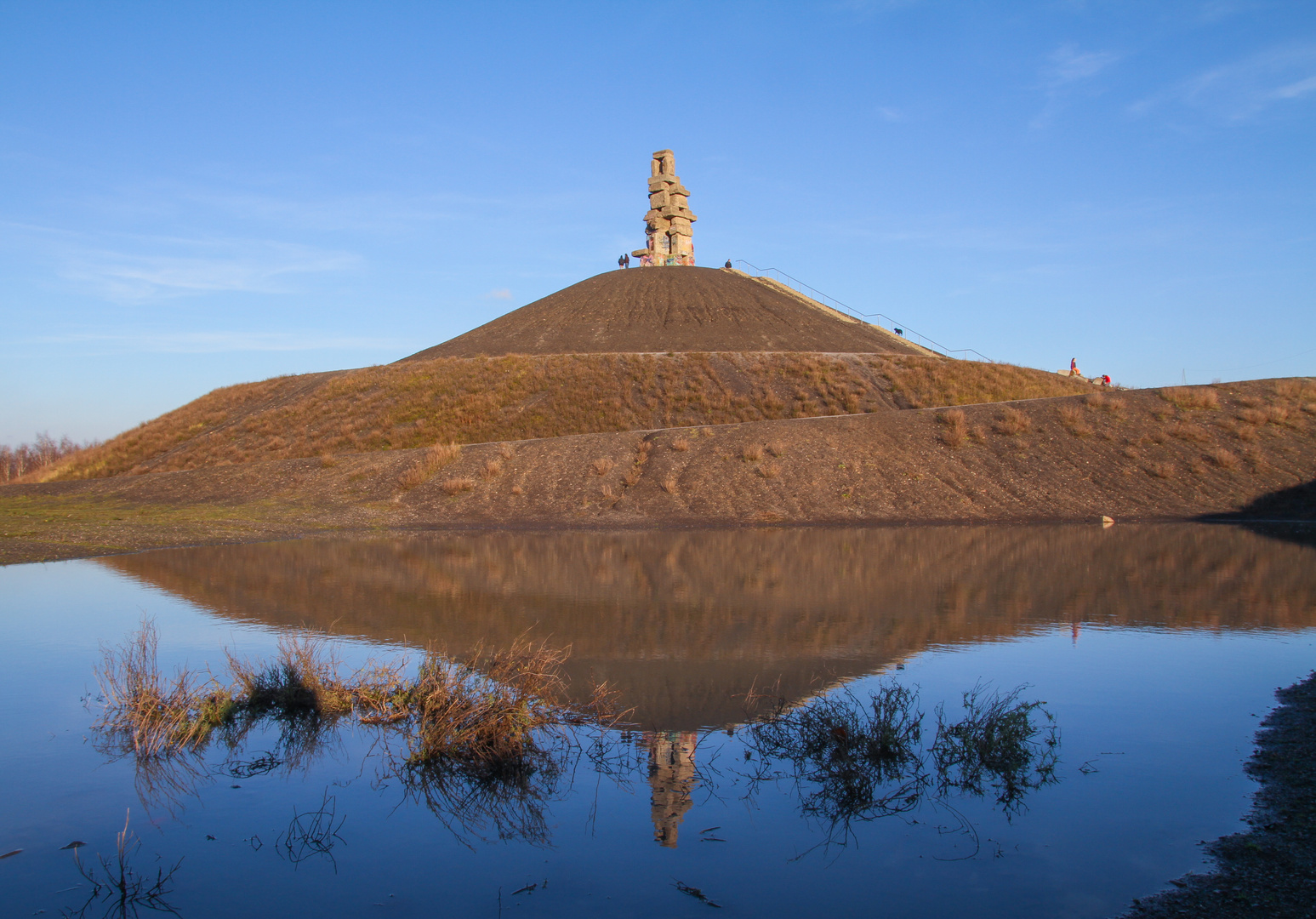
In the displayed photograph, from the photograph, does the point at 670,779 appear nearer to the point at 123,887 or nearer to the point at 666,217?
the point at 123,887

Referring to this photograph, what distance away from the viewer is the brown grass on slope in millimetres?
48062

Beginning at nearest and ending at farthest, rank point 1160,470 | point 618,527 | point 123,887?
point 123,887, point 618,527, point 1160,470

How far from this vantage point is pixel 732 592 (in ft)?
55.6

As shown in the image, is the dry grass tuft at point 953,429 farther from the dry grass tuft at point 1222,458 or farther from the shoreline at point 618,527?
the dry grass tuft at point 1222,458

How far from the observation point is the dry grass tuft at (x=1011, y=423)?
35625mm

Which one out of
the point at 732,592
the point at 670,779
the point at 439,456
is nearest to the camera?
the point at 670,779

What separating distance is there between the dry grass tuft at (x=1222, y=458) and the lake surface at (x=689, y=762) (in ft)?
54.1

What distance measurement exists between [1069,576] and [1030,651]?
23.8 feet

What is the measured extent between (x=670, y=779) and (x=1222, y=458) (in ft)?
104

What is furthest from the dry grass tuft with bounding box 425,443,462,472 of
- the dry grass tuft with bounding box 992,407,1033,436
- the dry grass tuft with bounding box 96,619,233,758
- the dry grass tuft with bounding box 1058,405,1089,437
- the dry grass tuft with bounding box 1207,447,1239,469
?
the dry grass tuft with bounding box 1207,447,1239,469

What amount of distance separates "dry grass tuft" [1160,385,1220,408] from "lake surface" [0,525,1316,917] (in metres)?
21.0

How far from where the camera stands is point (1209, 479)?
3178 centimetres

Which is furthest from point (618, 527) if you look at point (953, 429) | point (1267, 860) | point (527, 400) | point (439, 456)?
point (1267, 860)

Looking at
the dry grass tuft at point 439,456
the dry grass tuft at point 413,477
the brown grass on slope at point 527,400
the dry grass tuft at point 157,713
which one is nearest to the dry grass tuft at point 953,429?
the brown grass on slope at point 527,400
